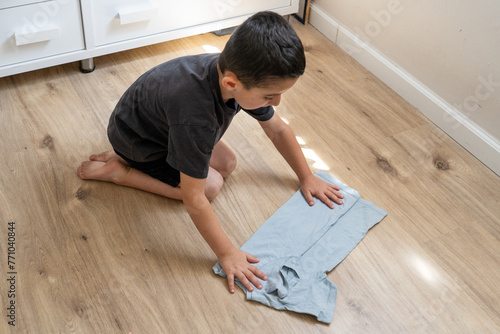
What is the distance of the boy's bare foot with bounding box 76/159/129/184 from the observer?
4.52 feet

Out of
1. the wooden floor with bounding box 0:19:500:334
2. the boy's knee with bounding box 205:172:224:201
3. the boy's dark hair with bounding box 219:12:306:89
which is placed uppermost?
the boy's dark hair with bounding box 219:12:306:89

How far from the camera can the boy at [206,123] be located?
977mm

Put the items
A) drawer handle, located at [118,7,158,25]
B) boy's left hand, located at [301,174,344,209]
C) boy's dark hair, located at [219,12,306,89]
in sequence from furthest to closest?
drawer handle, located at [118,7,158,25] < boy's left hand, located at [301,174,344,209] < boy's dark hair, located at [219,12,306,89]

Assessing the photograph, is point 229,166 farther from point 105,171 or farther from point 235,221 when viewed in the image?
point 105,171

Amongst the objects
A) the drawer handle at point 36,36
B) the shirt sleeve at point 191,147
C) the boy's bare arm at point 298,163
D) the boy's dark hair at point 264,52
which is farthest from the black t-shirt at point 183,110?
the drawer handle at point 36,36

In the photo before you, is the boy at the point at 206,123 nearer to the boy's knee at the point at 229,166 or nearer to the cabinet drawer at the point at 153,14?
the boy's knee at the point at 229,166

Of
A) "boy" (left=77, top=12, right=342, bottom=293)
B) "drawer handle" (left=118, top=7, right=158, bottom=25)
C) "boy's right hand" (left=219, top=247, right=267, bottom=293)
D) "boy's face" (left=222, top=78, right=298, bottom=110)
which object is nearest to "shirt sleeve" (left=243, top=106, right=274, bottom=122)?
"boy" (left=77, top=12, right=342, bottom=293)

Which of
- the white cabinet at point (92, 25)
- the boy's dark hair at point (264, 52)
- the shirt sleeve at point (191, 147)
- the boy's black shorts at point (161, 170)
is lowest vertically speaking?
the boy's black shorts at point (161, 170)

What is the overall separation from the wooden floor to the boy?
0.19 feet

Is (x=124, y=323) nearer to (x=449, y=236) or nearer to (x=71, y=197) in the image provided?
(x=71, y=197)

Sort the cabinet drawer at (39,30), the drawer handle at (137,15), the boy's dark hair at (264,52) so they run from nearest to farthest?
the boy's dark hair at (264,52), the cabinet drawer at (39,30), the drawer handle at (137,15)

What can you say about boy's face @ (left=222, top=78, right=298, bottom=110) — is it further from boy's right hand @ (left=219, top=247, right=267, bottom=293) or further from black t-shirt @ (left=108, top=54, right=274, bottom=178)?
boy's right hand @ (left=219, top=247, right=267, bottom=293)

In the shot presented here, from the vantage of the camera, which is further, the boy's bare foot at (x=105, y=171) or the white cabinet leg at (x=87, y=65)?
the white cabinet leg at (x=87, y=65)

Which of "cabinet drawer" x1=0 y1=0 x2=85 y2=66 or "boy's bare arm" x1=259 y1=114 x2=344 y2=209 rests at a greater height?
"cabinet drawer" x1=0 y1=0 x2=85 y2=66
